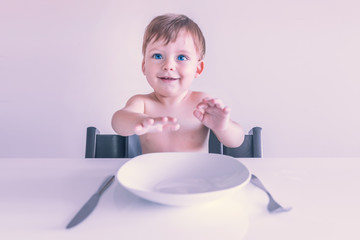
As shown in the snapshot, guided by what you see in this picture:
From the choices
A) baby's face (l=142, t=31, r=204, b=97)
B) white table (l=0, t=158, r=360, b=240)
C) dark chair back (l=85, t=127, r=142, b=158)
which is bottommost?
dark chair back (l=85, t=127, r=142, b=158)

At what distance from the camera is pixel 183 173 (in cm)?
57

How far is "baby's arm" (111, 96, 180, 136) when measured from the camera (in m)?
0.52

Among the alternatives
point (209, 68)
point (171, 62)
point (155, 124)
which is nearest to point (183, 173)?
point (155, 124)

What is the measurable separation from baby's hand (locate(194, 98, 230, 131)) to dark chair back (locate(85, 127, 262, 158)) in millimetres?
237

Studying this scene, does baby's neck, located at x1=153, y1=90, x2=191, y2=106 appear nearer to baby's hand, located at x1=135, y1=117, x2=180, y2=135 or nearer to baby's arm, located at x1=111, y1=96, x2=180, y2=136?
baby's arm, located at x1=111, y1=96, x2=180, y2=136

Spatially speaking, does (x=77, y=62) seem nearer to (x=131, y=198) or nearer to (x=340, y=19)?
(x=131, y=198)

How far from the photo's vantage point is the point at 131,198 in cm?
47

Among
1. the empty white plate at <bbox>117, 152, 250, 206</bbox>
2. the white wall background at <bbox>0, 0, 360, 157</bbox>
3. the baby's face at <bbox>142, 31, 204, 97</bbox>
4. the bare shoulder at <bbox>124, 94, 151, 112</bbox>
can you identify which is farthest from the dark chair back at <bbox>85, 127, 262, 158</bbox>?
the white wall background at <bbox>0, 0, 360, 157</bbox>

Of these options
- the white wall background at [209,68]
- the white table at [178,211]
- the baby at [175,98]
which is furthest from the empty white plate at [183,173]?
the white wall background at [209,68]

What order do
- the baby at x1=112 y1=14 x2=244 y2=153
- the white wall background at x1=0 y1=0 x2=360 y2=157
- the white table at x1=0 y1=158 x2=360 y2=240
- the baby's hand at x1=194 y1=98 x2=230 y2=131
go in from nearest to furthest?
the white table at x1=0 y1=158 x2=360 y2=240, the baby's hand at x1=194 y1=98 x2=230 y2=131, the baby at x1=112 y1=14 x2=244 y2=153, the white wall background at x1=0 y1=0 x2=360 y2=157

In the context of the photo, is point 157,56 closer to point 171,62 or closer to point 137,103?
point 171,62

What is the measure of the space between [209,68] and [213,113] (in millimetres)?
1034

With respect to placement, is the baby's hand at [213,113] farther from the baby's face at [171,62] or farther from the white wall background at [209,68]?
the white wall background at [209,68]

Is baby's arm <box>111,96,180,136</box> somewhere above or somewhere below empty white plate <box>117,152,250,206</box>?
above
